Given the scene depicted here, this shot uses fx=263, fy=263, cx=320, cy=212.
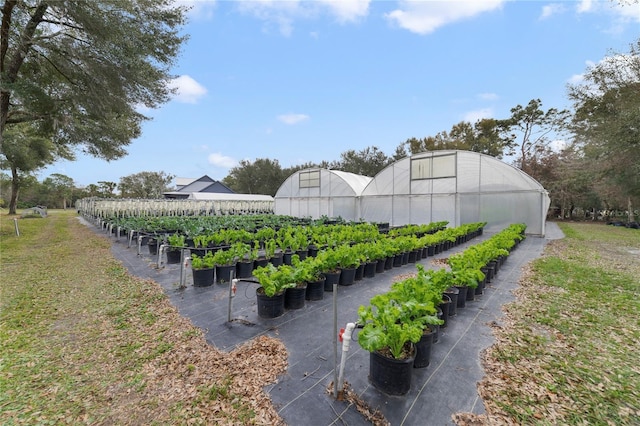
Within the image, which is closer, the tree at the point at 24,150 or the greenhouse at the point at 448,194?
the greenhouse at the point at 448,194

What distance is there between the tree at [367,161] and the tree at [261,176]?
40.3 ft

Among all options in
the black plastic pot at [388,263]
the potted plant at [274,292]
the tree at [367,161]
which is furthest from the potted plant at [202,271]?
the tree at [367,161]

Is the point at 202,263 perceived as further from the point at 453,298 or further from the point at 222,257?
the point at 453,298

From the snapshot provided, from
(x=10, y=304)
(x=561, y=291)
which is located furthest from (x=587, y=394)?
(x=10, y=304)

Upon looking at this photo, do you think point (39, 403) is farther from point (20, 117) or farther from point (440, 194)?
point (440, 194)

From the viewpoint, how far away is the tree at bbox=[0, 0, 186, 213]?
6.80 m

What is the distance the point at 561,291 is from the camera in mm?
5047

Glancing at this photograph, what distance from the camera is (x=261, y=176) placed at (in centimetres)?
4600

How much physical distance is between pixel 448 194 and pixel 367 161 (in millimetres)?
25673

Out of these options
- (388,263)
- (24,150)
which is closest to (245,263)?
(388,263)

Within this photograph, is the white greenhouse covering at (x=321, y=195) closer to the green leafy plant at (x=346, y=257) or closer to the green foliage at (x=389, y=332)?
the green leafy plant at (x=346, y=257)

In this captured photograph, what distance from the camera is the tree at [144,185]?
167 feet

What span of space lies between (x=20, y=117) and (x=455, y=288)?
14768mm

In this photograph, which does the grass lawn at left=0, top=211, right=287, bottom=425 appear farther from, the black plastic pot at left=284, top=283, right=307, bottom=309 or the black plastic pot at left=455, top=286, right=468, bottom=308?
the black plastic pot at left=455, top=286, right=468, bottom=308
